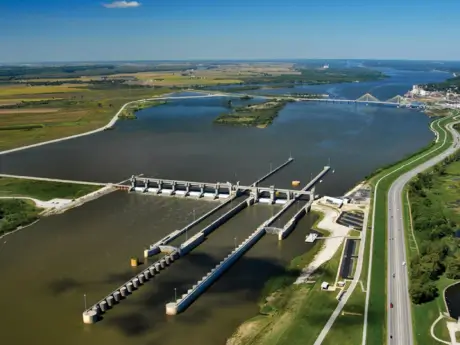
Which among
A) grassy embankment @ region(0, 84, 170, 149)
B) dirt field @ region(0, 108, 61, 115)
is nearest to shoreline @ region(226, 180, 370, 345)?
Answer: grassy embankment @ region(0, 84, 170, 149)

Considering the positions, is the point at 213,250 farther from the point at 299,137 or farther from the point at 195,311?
the point at 299,137

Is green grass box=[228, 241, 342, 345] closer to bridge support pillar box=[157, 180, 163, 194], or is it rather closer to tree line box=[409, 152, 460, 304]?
tree line box=[409, 152, 460, 304]

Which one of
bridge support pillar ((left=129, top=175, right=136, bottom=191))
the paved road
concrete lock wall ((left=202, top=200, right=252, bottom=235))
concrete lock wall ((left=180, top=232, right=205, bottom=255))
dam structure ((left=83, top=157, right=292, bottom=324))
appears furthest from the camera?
bridge support pillar ((left=129, top=175, right=136, bottom=191))

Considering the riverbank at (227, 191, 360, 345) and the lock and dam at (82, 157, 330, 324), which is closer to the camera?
the riverbank at (227, 191, 360, 345)

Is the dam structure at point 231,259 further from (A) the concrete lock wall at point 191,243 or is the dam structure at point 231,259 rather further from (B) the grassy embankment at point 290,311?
(B) the grassy embankment at point 290,311

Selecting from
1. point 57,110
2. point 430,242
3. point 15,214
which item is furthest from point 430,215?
point 57,110

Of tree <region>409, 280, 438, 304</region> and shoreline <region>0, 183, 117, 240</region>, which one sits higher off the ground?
tree <region>409, 280, 438, 304</region>
